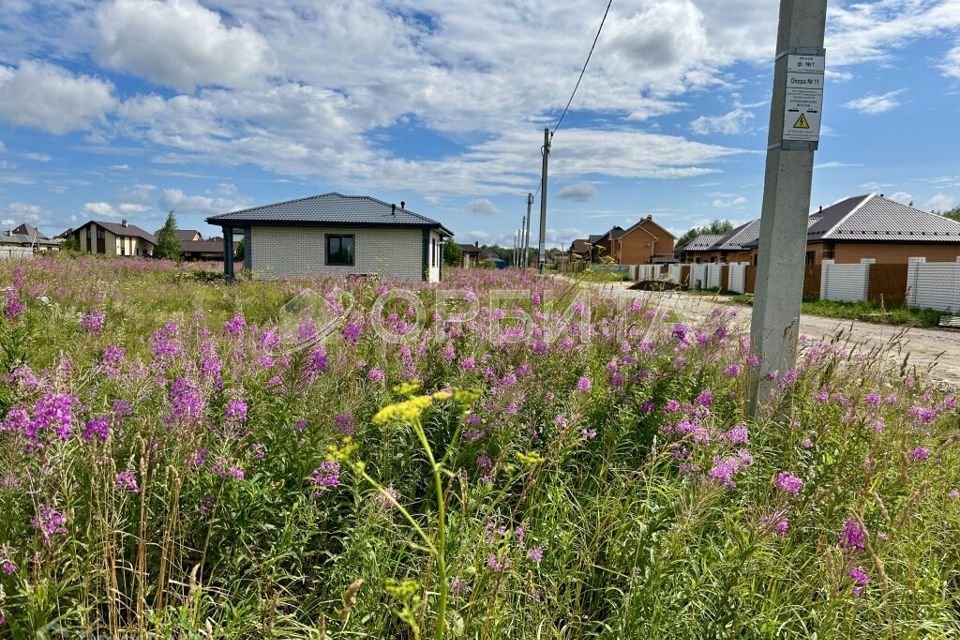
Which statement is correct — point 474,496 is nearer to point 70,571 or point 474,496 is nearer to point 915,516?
point 70,571

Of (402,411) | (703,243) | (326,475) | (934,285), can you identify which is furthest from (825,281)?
(703,243)

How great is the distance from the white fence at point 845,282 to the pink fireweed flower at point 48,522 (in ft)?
83.2

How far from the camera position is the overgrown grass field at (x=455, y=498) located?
1.81 meters

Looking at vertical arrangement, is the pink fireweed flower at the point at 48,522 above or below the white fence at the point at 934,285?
below

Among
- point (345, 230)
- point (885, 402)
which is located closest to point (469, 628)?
point (885, 402)

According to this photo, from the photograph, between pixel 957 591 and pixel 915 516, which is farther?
pixel 915 516

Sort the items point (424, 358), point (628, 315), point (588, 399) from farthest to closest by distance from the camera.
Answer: point (628, 315), point (424, 358), point (588, 399)

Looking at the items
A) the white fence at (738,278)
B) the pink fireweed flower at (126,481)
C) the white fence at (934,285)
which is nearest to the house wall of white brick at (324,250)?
the white fence at (738,278)

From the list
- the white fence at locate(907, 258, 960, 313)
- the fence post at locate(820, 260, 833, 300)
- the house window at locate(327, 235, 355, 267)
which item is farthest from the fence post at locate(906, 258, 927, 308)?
the house window at locate(327, 235, 355, 267)

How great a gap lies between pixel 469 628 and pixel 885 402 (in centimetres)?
311

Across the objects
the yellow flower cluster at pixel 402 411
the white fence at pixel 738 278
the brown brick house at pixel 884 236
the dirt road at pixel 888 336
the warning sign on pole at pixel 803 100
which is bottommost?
the dirt road at pixel 888 336

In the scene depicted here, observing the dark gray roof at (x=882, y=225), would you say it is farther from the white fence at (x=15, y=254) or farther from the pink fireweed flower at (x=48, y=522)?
Result: the white fence at (x=15, y=254)

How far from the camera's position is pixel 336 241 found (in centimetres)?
2628

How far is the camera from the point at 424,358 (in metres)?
3.85
